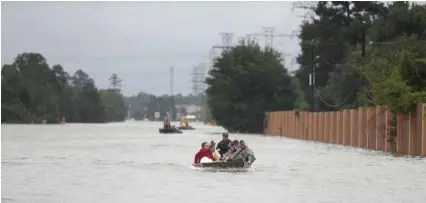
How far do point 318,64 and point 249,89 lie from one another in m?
8.94

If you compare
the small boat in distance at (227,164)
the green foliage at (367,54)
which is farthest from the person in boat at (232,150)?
the green foliage at (367,54)

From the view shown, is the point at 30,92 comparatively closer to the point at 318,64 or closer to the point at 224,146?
the point at 318,64

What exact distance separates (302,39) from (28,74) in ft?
306

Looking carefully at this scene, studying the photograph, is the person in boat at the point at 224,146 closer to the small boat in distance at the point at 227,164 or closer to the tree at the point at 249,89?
the small boat in distance at the point at 227,164

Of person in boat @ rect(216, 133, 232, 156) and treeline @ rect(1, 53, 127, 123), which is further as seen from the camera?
treeline @ rect(1, 53, 127, 123)

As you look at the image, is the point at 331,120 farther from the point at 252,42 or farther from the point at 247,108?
the point at 252,42

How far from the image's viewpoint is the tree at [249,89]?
9156cm

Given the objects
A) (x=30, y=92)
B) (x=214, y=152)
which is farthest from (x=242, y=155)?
(x=30, y=92)

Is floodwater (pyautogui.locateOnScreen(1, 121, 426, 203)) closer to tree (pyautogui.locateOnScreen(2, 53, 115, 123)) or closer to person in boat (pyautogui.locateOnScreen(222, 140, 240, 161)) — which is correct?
person in boat (pyautogui.locateOnScreen(222, 140, 240, 161))

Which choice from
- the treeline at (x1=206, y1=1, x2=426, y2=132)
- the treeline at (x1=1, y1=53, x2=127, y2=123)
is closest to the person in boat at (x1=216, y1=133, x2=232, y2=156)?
the treeline at (x1=206, y1=1, x2=426, y2=132)

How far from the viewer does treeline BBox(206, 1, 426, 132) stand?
226 feet

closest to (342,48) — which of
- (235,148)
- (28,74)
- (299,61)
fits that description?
(299,61)

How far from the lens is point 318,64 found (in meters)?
88.4

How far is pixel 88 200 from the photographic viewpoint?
62.7 feet
